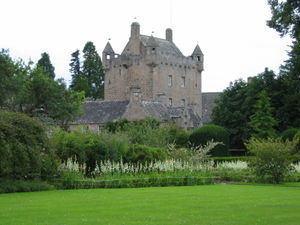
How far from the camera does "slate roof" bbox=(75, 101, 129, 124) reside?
2308 inches

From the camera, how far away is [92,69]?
270 feet

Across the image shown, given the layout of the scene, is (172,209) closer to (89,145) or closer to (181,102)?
(89,145)

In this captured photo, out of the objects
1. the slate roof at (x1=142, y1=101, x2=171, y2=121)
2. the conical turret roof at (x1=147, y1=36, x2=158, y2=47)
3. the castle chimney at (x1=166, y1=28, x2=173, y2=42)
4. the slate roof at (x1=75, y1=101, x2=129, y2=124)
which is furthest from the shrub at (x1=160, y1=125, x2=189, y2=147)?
the castle chimney at (x1=166, y1=28, x2=173, y2=42)

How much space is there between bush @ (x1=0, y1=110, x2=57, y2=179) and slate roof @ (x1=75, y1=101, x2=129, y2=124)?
36205 mm

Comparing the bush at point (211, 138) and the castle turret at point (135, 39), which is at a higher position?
the castle turret at point (135, 39)

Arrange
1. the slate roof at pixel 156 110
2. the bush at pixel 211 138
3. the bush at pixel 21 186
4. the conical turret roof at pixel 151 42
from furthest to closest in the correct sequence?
the conical turret roof at pixel 151 42
the slate roof at pixel 156 110
the bush at pixel 211 138
the bush at pixel 21 186

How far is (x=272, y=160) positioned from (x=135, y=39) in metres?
43.6

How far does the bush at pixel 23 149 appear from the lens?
64.4 ft

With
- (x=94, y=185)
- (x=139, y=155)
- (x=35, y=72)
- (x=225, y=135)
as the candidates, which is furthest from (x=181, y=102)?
(x=94, y=185)

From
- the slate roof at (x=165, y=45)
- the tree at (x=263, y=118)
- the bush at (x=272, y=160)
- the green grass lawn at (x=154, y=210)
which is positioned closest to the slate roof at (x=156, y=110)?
the tree at (x=263, y=118)

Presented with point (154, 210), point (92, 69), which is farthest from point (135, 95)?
point (154, 210)

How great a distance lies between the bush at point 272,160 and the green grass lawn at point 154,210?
869 cm

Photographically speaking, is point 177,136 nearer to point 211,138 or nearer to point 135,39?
point 211,138

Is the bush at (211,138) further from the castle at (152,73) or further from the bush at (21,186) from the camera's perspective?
the bush at (21,186)
